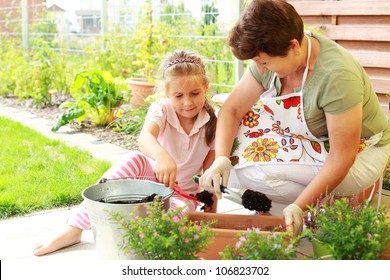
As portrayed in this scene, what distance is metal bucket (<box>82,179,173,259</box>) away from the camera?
72.9 inches

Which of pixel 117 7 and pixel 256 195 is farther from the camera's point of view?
pixel 117 7

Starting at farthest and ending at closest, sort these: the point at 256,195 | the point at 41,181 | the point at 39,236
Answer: the point at 41,181 < the point at 39,236 < the point at 256,195

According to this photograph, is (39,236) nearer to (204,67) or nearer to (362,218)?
(204,67)

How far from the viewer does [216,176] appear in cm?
218

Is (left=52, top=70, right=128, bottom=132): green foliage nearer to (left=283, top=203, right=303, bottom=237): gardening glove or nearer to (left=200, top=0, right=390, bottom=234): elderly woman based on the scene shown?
(left=200, top=0, right=390, bottom=234): elderly woman

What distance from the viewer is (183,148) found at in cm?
259

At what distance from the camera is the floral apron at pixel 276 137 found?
7.61 feet

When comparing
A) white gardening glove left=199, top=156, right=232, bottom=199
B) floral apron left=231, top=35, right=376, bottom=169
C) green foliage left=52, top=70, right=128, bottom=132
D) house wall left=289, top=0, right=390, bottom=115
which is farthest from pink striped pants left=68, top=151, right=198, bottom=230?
green foliage left=52, top=70, right=128, bottom=132

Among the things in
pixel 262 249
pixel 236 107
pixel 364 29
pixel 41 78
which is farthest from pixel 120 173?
pixel 41 78

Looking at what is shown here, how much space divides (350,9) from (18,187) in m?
2.45

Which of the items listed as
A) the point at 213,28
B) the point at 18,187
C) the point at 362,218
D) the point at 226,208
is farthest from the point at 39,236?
the point at 213,28

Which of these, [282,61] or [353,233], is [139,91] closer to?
[282,61]

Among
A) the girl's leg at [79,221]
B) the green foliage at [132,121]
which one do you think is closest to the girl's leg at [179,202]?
the girl's leg at [79,221]

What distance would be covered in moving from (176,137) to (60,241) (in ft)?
2.24
